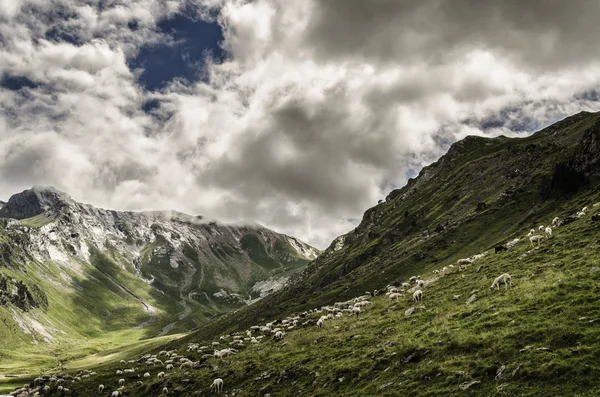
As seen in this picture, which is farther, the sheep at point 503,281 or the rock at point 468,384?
the sheep at point 503,281

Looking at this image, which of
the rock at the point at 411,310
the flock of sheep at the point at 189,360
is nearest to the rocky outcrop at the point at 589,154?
the flock of sheep at the point at 189,360

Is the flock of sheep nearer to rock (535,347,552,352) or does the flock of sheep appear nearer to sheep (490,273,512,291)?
sheep (490,273,512,291)

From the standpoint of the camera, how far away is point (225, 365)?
44375 mm

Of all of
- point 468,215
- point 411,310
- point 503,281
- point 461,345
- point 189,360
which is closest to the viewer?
point 461,345

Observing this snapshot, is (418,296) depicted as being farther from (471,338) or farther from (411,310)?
(471,338)

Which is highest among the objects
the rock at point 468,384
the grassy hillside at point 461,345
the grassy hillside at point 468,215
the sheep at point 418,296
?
the grassy hillside at point 468,215

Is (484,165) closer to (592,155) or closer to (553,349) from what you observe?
(592,155)

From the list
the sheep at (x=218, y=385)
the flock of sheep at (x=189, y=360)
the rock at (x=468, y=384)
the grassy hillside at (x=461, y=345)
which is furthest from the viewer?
the flock of sheep at (x=189, y=360)

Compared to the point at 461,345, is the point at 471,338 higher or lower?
higher

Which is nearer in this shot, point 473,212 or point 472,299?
point 472,299

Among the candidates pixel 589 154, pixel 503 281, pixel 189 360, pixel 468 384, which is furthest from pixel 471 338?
pixel 589 154

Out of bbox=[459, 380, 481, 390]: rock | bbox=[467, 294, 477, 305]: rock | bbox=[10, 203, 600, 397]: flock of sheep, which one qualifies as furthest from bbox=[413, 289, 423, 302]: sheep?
bbox=[459, 380, 481, 390]: rock

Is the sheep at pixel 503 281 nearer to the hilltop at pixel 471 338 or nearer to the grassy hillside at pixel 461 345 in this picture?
the hilltop at pixel 471 338

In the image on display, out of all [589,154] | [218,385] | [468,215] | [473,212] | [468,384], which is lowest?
Result: [468,384]
